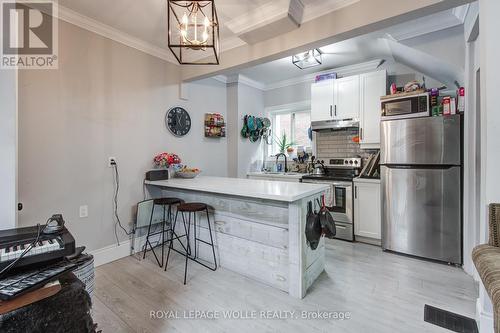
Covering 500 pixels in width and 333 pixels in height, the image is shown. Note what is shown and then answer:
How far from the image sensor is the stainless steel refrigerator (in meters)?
2.52

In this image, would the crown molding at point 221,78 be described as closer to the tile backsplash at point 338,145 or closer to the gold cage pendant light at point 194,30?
the gold cage pendant light at point 194,30

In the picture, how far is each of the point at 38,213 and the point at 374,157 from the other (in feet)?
12.9

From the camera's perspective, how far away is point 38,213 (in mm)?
2207

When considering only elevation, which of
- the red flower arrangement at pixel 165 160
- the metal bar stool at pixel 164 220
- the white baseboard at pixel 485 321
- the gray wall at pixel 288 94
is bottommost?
the white baseboard at pixel 485 321

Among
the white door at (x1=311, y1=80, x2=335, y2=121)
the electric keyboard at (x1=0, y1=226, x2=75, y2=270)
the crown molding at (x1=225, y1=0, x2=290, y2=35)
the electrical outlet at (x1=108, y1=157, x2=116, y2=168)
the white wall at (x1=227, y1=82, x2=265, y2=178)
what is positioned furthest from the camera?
the white wall at (x1=227, y1=82, x2=265, y2=178)

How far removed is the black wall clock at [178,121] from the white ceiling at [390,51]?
1.43 meters

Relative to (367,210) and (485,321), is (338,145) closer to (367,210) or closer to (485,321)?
(367,210)

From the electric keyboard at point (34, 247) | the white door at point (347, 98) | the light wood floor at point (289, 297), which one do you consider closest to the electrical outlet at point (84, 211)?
the light wood floor at point (289, 297)

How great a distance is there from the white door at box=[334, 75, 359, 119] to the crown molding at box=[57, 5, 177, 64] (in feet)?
8.24

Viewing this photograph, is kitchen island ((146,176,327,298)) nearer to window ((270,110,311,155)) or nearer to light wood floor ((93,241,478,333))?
light wood floor ((93,241,478,333))

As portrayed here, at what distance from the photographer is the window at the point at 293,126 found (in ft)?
15.1

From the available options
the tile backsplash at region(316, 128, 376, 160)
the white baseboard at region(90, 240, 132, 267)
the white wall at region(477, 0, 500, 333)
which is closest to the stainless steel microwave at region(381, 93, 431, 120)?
the tile backsplash at region(316, 128, 376, 160)

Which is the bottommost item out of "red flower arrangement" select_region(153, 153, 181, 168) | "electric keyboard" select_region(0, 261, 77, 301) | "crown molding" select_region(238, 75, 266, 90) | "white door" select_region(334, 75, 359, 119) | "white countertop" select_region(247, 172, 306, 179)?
"electric keyboard" select_region(0, 261, 77, 301)

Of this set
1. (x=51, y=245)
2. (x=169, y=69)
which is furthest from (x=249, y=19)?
(x=51, y=245)
